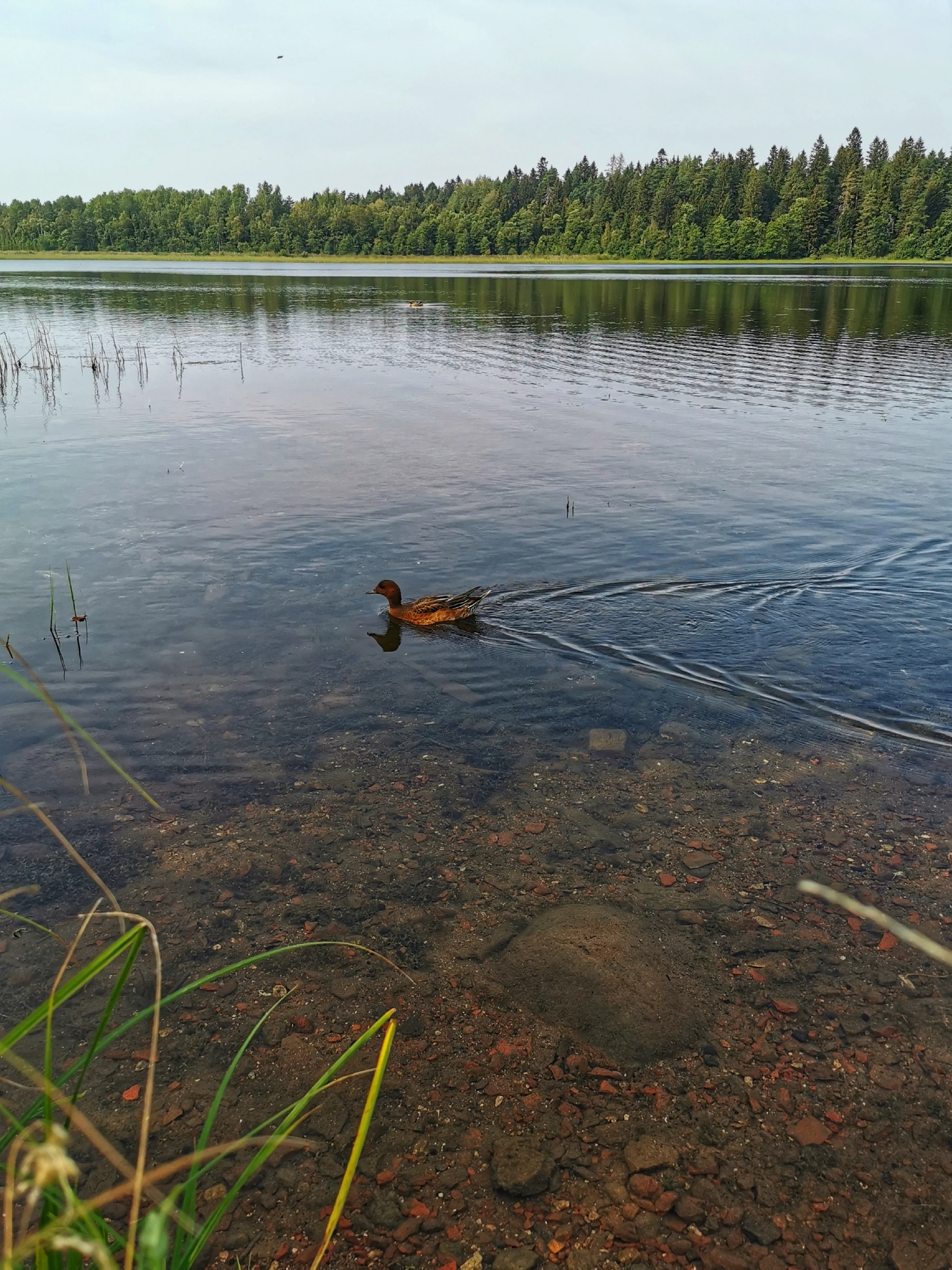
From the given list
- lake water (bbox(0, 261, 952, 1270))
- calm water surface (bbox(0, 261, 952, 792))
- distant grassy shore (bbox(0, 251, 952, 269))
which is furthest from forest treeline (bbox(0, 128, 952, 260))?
lake water (bbox(0, 261, 952, 1270))

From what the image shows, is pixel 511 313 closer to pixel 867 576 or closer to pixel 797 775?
pixel 867 576

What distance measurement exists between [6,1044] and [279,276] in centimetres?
10691

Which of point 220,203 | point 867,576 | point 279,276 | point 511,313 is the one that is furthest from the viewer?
point 220,203

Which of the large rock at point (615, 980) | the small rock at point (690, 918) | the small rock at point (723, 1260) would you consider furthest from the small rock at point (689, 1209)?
the small rock at point (690, 918)

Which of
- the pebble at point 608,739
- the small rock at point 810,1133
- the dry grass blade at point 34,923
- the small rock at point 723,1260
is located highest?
the dry grass blade at point 34,923

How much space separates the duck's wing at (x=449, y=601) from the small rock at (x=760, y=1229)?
7506 millimetres

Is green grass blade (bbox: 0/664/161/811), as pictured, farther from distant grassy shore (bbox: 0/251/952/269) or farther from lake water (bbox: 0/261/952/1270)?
distant grassy shore (bbox: 0/251/952/269)

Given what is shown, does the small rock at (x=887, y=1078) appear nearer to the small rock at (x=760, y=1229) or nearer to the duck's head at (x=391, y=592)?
the small rock at (x=760, y=1229)

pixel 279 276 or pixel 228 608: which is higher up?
pixel 279 276

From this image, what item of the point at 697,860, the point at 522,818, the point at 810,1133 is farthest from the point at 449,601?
the point at 810,1133

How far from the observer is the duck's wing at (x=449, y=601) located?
10703mm

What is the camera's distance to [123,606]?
1112 cm

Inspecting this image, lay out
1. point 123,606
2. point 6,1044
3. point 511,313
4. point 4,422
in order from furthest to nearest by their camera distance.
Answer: point 511,313, point 4,422, point 123,606, point 6,1044

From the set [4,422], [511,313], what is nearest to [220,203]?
[511,313]
